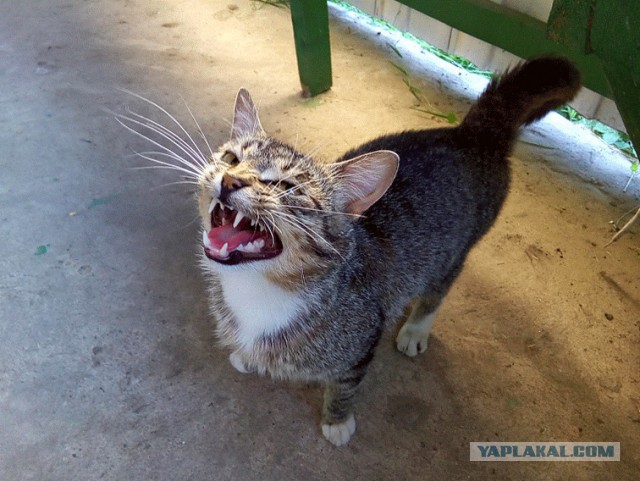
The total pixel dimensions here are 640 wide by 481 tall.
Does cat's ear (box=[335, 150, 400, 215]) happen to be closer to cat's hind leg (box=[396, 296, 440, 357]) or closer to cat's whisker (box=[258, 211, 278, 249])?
cat's whisker (box=[258, 211, 278, 249])

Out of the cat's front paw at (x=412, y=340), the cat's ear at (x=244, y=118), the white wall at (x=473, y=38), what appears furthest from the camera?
the white wall at (x=473, y=38)

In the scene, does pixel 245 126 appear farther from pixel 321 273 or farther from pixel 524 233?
pixel 524 233

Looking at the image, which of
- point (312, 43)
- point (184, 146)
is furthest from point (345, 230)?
point (312, 43)

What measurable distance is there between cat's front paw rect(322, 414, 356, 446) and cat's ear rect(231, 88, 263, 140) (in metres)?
0.95

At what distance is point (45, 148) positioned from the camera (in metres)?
2.56

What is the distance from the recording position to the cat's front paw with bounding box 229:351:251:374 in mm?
1734

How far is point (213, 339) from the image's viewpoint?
187 cm

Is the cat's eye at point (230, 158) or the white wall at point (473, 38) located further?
the white wall at point (473, 38)

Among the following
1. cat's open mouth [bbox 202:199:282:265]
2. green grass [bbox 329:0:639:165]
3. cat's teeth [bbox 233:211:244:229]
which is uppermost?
cat's teeth [bbox 233:211:244:229]

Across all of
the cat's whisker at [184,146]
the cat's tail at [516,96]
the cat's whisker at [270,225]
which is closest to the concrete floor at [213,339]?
the cat's whisker at [184,146]

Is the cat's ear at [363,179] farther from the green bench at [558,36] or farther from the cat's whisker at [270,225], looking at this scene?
the green bench at [558,36]

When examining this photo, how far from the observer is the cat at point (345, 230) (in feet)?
3.86

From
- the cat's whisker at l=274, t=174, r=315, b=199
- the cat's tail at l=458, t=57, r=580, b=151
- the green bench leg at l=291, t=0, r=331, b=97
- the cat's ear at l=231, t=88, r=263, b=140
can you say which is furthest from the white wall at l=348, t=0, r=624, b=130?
the cat's whisker at l=274, t=174, r=315, b=199
